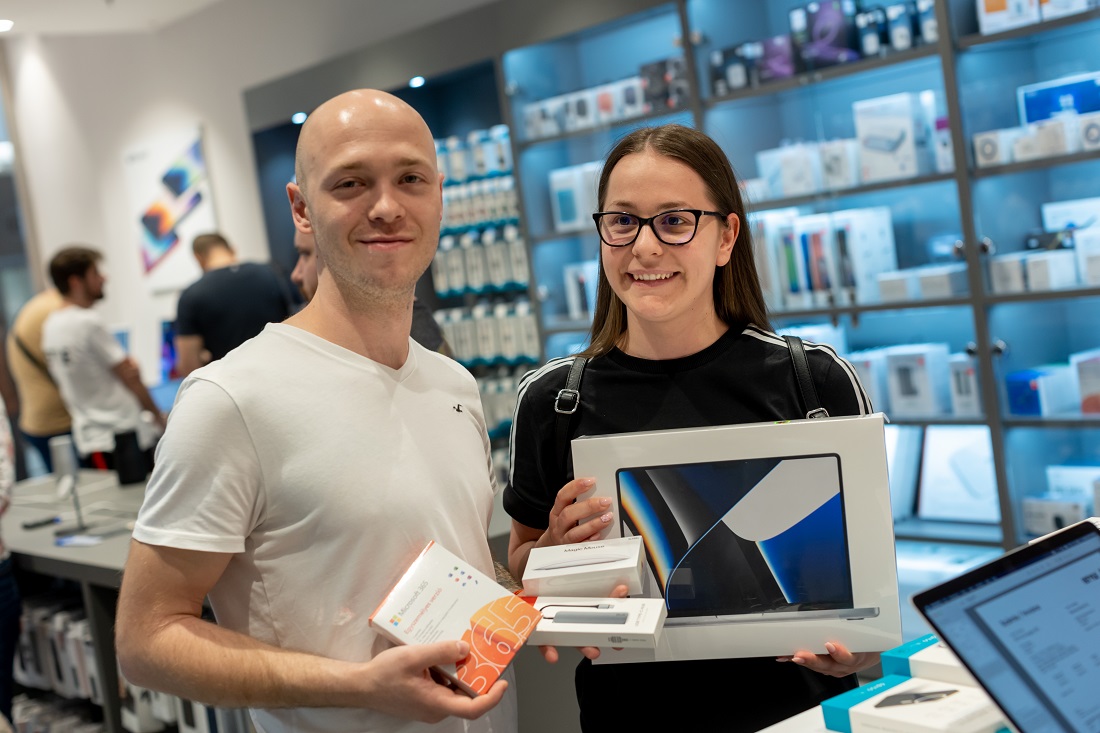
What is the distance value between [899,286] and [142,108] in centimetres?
687

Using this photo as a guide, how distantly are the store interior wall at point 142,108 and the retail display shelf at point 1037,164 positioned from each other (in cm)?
398

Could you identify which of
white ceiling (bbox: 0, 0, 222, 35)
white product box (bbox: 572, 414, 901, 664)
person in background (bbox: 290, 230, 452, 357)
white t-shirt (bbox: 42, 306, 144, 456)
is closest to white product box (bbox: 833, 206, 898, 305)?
person in background (bbox: 290, 230, 452, 357)

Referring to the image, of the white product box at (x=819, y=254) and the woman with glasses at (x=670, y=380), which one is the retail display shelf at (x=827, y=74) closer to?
the white product box at (x=819, y=254)

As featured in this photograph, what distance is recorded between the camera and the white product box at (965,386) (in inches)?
162

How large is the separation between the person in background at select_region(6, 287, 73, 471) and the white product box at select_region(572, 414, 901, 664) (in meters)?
5.99

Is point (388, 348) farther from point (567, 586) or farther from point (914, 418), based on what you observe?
point (914, 418)

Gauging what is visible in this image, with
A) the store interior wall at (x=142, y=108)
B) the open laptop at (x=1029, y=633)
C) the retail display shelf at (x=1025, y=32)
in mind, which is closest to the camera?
the open laptop at (x=1029, y=633)

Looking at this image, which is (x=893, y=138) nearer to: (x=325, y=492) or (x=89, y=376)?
(x=325, y=492)

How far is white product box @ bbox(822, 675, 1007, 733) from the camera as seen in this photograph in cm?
125

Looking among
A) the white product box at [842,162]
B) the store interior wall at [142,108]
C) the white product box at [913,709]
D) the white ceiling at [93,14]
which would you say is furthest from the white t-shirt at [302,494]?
the white ceiling at [93,14]

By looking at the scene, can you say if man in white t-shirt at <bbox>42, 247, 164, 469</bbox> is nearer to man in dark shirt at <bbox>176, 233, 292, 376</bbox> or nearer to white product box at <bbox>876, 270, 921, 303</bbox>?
man in dark shirt at <bbox>176, 233, 292, 376</bbox>

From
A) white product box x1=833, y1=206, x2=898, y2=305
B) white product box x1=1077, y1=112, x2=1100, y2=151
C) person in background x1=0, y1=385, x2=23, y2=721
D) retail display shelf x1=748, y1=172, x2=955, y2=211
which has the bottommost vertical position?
person in background x1=0, y1=385, x2=23, y2=721

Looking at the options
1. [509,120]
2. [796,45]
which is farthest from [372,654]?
[509,120]

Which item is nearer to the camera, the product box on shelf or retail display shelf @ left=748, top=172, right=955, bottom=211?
the product box on shelf
